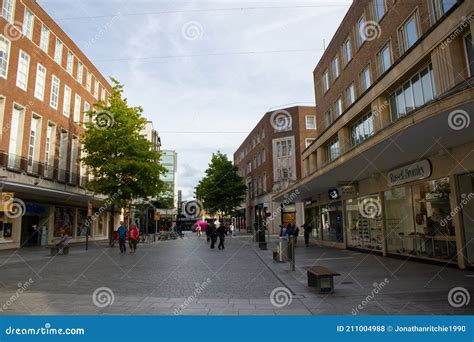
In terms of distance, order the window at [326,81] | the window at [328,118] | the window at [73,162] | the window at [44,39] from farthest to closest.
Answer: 1. the window at [73,162]
2. the window at [44,39]
3. the window at [326,81]
4. the window at [328,118]

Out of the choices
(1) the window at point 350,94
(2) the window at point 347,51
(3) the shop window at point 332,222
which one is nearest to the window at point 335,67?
(2) the window at point 347,51

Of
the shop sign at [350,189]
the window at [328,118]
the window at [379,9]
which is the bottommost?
the shop sign at [350,189]

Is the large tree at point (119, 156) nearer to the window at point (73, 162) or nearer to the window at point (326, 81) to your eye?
the window at point (73, 162)

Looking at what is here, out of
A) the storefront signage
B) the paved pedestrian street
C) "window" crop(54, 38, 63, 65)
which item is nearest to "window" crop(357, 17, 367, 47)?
the storefront signage

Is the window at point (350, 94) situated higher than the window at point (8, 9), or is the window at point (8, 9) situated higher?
the window at point (8, 9)

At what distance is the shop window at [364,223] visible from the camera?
17.7 m

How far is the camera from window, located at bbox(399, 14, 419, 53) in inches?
591

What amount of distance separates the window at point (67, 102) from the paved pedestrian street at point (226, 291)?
68.7ft

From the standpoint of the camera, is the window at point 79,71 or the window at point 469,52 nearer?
the window at point 469,52

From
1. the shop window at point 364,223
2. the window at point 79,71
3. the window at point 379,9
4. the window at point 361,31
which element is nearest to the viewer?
the shop window at point 364,223

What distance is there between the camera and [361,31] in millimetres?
20703

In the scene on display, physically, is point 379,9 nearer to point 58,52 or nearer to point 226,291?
point 226,291

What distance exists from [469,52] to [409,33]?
16.1ft

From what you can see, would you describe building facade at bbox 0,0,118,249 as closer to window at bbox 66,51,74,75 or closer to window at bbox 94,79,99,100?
window at bbox 66,51,74,75
